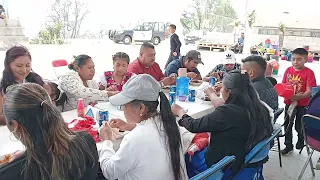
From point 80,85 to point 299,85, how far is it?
2.22 metres

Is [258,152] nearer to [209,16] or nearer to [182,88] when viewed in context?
[182,88]

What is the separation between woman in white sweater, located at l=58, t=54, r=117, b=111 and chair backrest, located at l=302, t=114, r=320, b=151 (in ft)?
5.28

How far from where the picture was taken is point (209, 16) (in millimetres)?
13211

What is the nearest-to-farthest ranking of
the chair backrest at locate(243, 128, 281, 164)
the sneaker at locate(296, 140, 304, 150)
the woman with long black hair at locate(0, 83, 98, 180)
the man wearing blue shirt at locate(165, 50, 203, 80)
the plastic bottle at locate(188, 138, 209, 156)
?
the woman with long black hair at locate(0, 83, 98, 180) → the chair backrest at locate(243, 128, 281, 164) → the plastic bottle at locate(188, 138, 209, 156) → the sneaker at locate(296, 140, 304, 150) → the man wearing blue shirt at locate(165, 50, 203, 80)

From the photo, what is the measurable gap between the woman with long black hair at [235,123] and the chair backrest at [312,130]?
70cm

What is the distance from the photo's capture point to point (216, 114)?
1.70 metres

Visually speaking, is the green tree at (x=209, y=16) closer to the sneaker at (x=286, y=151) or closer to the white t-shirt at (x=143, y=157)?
the sneaker at (x=286, y=151)

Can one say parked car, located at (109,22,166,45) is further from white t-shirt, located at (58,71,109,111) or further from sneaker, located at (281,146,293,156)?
white t-shirt, located at (58,71,109,111)

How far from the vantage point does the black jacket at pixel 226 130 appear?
66.7 inches

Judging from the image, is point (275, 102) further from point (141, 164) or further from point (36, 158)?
point (36, 158)

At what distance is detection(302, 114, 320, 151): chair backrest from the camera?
2291mm

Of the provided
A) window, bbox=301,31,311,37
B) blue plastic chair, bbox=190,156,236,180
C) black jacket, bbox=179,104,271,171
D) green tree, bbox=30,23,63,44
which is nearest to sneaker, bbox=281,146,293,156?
black jacket, bbox=179,104,271,171

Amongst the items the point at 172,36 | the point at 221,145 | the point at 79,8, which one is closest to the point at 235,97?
the point at 221,145

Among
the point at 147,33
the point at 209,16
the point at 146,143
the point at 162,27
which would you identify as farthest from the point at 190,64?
the point at 209,16
